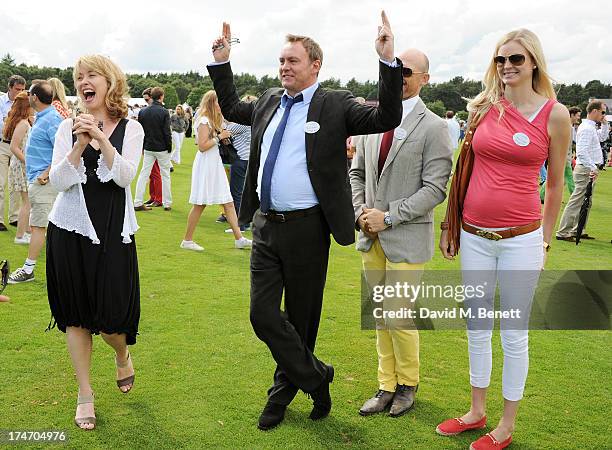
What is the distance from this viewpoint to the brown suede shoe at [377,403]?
4102mm

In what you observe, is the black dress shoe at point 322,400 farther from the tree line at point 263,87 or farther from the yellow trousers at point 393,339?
the tree line at point 263,87

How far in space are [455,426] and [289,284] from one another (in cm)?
132

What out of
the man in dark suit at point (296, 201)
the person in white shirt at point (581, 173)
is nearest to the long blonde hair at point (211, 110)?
the man in dark suit at point (296, 201)

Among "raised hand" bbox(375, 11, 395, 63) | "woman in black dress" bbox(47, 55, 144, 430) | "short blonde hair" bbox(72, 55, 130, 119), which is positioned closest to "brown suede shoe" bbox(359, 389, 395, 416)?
"woman in black dress" bbox(47, 55, 144, 430)

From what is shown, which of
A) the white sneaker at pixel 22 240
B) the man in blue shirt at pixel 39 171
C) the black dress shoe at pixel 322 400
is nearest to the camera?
the black dress shoe at pixel 322 400

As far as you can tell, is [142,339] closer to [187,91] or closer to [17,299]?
[17,299]

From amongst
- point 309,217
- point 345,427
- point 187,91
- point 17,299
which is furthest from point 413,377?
point 187,91

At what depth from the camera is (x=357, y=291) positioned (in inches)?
277

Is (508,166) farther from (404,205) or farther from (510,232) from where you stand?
(404,205)

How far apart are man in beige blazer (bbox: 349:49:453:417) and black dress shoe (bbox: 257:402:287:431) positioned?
1.75ft

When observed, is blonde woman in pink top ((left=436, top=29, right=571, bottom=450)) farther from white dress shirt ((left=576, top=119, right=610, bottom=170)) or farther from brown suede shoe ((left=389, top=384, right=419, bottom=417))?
white dress shirt ((left=576, top=119, right=610, bottom=170))

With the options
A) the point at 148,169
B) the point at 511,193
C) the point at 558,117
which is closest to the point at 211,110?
the point at 148,169

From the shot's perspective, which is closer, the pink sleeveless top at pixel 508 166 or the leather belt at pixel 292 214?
the pink sleeveless top at pixel 508 166

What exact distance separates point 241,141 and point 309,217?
6.38m
